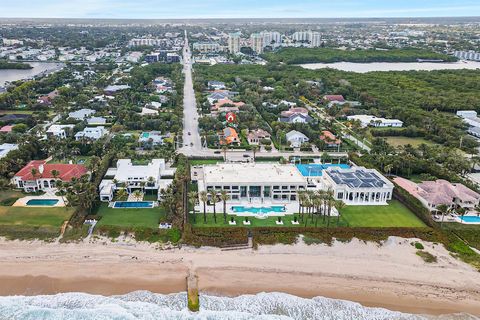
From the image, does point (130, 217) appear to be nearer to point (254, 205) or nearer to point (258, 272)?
point (254, 205)

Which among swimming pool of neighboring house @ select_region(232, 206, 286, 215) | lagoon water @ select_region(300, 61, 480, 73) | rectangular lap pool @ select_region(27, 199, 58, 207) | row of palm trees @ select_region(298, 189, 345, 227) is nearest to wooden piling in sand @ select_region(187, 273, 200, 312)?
swimming pool of neighboring house @ select_region(232, 206, 286, 215)

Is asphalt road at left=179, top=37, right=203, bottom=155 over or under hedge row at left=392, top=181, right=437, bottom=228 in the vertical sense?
over

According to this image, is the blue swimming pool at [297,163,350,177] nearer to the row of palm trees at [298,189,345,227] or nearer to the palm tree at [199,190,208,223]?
the row of palm trees at [298,189,345,227]

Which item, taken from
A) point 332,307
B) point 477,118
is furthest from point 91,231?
point 477,118

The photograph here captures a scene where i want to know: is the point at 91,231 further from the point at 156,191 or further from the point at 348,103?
the point at 348,103

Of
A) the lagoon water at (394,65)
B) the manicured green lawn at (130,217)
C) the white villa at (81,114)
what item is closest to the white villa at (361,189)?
the manicured green lawn at (130,217)

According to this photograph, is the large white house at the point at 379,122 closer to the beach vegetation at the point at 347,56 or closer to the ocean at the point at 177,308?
the ocean at the point at 177,308

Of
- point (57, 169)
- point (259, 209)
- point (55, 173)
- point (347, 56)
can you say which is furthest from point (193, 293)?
point (347, 56)
